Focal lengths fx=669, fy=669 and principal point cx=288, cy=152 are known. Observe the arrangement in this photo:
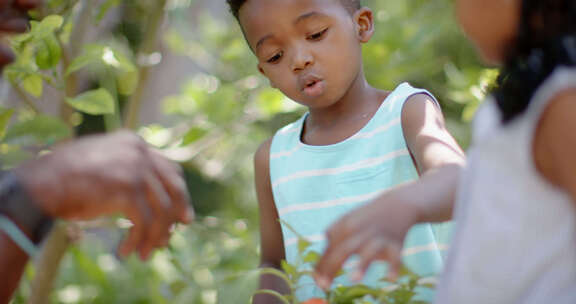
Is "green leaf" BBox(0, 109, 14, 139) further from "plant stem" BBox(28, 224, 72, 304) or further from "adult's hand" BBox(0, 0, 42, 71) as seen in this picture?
"plant stem" BBox(28, 224, 72, 304)

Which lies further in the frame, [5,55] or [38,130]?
[38,130]

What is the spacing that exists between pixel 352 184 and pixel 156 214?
61cm

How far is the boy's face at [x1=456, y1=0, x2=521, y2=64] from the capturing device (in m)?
0.73

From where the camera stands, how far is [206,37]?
271cm

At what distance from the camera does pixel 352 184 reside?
136cm

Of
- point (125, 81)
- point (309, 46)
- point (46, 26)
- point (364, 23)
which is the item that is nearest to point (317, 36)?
point (309, 46)

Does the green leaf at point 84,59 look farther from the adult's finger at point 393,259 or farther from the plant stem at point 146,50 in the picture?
the adult's finger at point 393,259

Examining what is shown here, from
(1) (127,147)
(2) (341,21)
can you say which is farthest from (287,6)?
(1) (127,147)

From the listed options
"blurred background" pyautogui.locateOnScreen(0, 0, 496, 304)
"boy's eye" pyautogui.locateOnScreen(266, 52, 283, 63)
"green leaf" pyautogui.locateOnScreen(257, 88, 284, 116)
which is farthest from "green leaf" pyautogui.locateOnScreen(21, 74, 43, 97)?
"green leaf" pyautogui.locateOnScreen(257, 88, 284, 116)

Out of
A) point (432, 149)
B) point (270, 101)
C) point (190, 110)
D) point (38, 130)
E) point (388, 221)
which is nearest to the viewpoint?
point (388, 221)

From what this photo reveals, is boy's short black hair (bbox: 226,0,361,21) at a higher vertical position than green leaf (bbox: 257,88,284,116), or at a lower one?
higher

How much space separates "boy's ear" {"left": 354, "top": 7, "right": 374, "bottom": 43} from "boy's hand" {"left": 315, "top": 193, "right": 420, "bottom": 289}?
2.66 ft

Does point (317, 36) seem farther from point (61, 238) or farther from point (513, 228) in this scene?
point (61, 238)

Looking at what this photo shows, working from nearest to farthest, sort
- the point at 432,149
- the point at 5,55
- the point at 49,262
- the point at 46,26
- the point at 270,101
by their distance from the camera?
the point at 5,55, the point at 432,149, the point at 46,26, the point at 49,262, the point at 270,101
